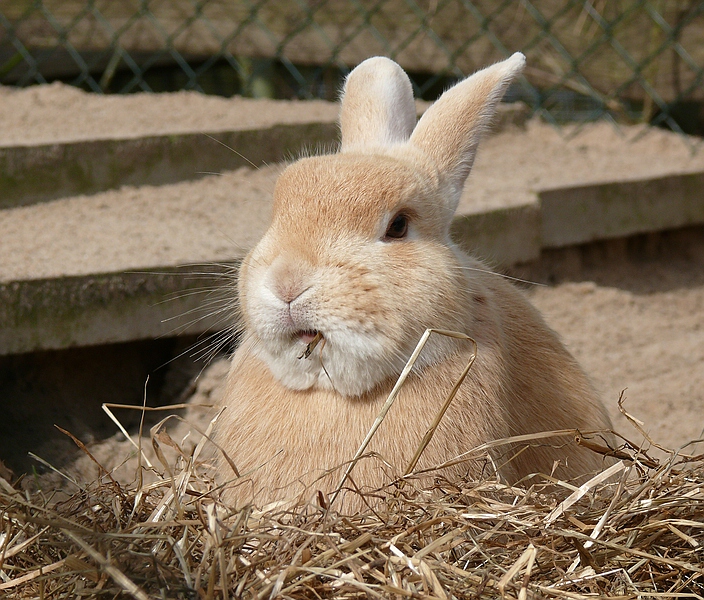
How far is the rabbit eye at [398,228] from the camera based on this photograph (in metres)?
2.39

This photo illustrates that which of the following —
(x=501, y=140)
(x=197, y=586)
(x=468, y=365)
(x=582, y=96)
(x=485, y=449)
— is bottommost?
(x=197, y=586)

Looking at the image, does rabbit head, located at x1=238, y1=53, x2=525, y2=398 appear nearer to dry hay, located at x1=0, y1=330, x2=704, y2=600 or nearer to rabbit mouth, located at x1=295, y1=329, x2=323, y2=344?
rabbit mouth, located at x1=295, y1=329, x2=323, y2=344

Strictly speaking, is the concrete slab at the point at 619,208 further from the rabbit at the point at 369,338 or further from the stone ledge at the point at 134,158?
the rabbit at the point at 369,338

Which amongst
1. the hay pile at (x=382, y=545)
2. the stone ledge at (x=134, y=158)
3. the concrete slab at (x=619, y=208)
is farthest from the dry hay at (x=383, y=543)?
the concrete slab at (x=619, y=208)

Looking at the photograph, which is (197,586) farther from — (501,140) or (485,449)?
(501,140)

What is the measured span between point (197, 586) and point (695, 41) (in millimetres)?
5125

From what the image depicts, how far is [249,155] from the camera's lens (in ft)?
15.0

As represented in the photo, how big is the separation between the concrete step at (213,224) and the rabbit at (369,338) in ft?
1.57

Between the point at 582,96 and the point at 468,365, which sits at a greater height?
the point at 582,96

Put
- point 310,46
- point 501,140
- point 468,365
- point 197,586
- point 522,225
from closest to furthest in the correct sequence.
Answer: point 197,586
point 468,365
point 522,225
point 501,140
point 310,46

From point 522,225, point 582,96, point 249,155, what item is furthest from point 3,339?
point 582,96

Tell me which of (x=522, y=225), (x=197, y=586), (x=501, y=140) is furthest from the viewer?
(x=501, y=140)

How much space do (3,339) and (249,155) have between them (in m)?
1.72

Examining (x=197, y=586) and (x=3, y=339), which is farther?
(x=3, y=339)
